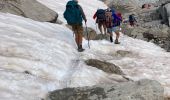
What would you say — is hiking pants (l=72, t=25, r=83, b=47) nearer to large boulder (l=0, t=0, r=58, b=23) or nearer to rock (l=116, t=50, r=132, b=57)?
rock (l=116, t=50, r=132, b=57)

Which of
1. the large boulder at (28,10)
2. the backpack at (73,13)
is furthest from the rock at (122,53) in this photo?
the large boulder at (28,10)

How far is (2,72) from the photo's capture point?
38.1ft

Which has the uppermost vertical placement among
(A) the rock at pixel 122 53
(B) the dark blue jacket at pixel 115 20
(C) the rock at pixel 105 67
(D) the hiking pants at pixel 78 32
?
(D) the hiking pants at pixel 78 32

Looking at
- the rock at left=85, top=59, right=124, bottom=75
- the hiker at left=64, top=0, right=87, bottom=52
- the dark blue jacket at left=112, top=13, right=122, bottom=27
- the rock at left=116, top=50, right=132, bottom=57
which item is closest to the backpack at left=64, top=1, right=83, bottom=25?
the hiker at left=64, top=0, right=87, bottom=52

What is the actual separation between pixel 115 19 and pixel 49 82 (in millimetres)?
11197

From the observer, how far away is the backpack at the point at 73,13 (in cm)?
1677

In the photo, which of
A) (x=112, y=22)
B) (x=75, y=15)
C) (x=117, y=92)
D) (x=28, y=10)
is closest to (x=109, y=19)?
(x=112, y=22)

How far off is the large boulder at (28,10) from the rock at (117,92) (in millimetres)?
11734

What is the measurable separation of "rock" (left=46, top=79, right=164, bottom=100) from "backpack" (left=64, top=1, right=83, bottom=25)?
254 inches

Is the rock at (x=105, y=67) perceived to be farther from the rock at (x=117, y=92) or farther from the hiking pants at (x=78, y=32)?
the rock at (x=117, y=92)

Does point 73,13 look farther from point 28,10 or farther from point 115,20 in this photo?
point 28,10

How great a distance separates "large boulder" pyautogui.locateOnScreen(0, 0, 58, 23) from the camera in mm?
22109

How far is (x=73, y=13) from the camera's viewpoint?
1697 cm

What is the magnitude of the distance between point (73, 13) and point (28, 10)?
711 centimetres
